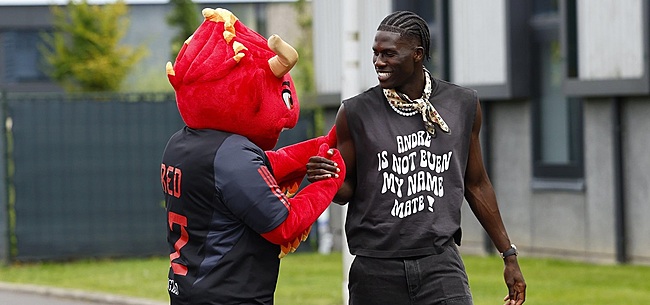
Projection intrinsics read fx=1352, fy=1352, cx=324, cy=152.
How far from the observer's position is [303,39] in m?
41.3

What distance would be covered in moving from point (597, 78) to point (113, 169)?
603 cm

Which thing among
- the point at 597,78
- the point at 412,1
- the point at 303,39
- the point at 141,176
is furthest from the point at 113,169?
the point at 303,39

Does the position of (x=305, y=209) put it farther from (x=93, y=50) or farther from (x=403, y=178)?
(x=93, y=50)

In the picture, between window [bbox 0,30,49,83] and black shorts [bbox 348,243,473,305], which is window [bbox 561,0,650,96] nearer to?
black shorts [bbox 348,243,473,305]

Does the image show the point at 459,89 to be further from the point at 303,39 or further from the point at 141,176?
the point at 303,39

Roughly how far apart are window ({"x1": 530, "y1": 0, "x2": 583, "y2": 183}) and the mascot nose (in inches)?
397

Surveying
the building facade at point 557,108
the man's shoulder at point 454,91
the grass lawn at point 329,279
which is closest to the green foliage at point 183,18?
the building facade at point 557,108

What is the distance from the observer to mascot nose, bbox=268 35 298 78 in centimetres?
514

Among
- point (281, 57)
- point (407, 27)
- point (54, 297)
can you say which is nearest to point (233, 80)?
point (281, 57)

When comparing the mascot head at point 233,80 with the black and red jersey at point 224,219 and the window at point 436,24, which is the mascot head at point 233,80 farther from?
the window at point 436,24

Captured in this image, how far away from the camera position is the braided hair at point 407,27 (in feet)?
17.9

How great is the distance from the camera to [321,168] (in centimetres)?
524

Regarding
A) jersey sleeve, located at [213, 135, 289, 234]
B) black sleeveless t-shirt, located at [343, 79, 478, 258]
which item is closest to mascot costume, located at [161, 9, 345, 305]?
jersey sleeve, located at [213, 135, 289, 234]

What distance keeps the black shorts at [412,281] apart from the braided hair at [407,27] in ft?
2.83
